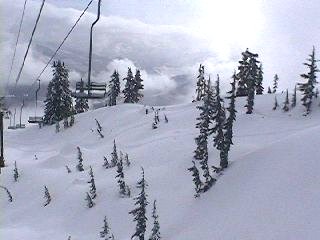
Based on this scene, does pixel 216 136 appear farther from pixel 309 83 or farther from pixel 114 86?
pixel 114 86

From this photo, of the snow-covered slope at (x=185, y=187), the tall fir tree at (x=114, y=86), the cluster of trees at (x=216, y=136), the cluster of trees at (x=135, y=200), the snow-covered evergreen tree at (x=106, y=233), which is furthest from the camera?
the tall fir tree at (x=114, y=86)

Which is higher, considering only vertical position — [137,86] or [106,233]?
[137,86]

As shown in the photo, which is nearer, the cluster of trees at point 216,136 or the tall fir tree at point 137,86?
the cluster of trees at point 216,136

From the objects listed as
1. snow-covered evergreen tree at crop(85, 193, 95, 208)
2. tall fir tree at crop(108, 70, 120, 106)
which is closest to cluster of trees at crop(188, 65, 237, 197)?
snow-covered evergreen tree at crop(85, 193, 95, 208)

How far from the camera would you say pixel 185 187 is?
28453 mm

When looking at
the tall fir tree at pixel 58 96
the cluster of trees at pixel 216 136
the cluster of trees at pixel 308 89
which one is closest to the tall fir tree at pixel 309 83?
the cluster of trees at pixel 308 89

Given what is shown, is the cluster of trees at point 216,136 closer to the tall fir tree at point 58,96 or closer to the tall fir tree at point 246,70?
Result: the tall fir tree at point 246,70

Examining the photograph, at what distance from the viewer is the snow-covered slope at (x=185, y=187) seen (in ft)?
70.5

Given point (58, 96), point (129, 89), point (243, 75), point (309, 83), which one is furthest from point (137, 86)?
point (309, 83)

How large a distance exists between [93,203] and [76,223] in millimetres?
1983

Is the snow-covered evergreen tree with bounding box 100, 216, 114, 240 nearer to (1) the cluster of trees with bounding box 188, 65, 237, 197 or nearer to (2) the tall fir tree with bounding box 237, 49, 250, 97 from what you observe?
(1) the cluster of trees with bounding box 188, 65, 237, 197

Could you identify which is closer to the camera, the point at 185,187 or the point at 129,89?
the point at 185,187

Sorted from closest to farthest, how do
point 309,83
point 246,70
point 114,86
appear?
point 309,83, point 246,70, point 114,86

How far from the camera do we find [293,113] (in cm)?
4509
